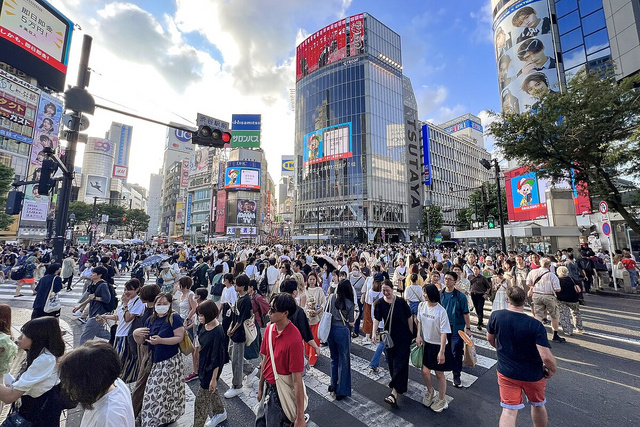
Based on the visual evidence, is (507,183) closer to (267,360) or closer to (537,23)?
(537,23)

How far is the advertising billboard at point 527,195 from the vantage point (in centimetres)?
2520

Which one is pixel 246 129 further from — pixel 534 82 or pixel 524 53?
pixel 534 82

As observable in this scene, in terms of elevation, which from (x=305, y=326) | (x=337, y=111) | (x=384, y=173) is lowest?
(x=305, y=326)

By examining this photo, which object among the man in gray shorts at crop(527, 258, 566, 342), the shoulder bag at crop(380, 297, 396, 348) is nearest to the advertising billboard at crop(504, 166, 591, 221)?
the man in gray shorts at crop(527, 258, 566, 342)

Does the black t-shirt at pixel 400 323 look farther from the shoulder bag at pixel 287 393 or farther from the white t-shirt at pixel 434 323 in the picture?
the shoulder bag at pixel 287 393

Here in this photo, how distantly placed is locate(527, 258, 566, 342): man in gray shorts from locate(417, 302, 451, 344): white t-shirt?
450 cm

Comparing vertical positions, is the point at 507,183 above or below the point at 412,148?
below

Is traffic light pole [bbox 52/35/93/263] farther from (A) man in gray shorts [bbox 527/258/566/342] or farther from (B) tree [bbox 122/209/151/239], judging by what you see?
(B) tree [bbox 122/209/151/239]

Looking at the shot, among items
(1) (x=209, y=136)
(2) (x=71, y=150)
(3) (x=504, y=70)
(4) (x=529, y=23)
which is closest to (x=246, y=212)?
(3) (x=504, y=70)

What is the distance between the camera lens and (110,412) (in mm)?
1683

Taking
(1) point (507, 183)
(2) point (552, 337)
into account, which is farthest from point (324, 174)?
(2) point (552, 337)

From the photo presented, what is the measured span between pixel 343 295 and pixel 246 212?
5955 cm

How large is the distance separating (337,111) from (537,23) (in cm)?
3563

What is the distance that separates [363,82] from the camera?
5806 cm
